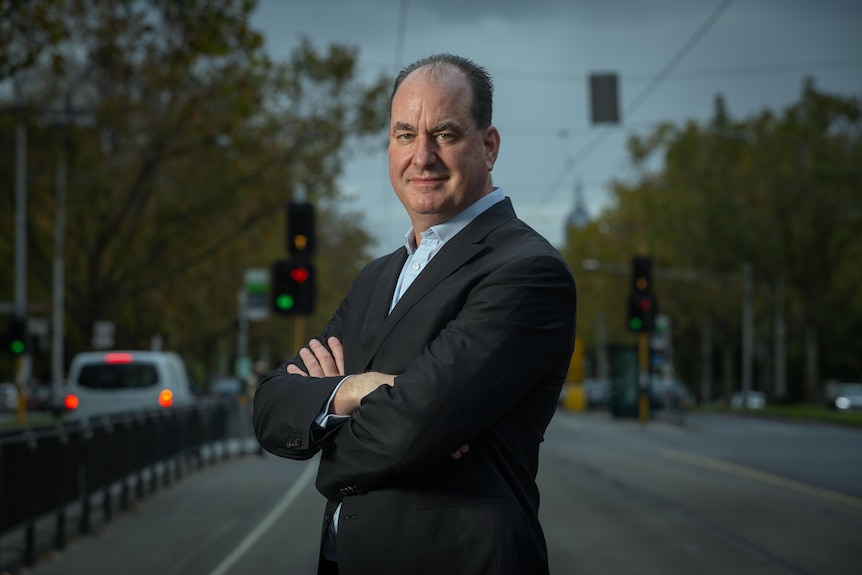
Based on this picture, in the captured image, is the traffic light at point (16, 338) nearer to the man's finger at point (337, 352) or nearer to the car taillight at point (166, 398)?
the car taillight at point (166, 398)

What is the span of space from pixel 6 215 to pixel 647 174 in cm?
4928

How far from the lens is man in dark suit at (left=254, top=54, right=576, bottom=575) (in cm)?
302

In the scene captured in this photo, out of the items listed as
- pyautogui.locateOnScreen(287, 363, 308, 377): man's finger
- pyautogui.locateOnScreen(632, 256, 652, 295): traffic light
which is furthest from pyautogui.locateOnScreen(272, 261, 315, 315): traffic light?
pyautogui.locateOnScreen(632, 256, 652, 295): traffic light

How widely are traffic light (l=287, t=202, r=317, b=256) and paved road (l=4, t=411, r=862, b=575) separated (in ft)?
10.7

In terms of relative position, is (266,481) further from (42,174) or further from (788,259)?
(788,259)

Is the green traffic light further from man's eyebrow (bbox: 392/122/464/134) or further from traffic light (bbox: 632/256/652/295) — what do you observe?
traffic light (bbox: 632/256/652/295)

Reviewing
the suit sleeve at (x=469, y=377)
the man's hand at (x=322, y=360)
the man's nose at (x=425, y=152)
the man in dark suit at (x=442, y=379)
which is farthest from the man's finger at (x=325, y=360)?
the man's nose at (x=425, y=152)

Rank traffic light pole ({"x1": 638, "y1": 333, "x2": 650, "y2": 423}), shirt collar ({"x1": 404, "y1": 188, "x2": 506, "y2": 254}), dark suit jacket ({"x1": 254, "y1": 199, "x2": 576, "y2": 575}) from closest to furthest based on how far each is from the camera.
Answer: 1. dark suit jacket ({"x1": 254, "y1": 199, "x2": 576, "y2": 575})
2. shirt collar ({"x1": 404, "y1": 188, "x2": 506, "y2": 254})
3. traffic light pole ({"x1": 638, "y1": 333, "x2": 650, "y2": 423})

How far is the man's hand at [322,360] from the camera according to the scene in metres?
3.57

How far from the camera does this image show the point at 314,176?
32.2m

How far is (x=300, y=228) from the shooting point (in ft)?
66.5

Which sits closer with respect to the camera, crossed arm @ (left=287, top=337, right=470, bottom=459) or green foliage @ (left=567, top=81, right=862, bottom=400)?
crossed arm @ (left=287, top=337, right=470, bottom=459)

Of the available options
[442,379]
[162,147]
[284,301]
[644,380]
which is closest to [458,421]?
[442,379]

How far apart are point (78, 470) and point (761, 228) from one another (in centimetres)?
5063
